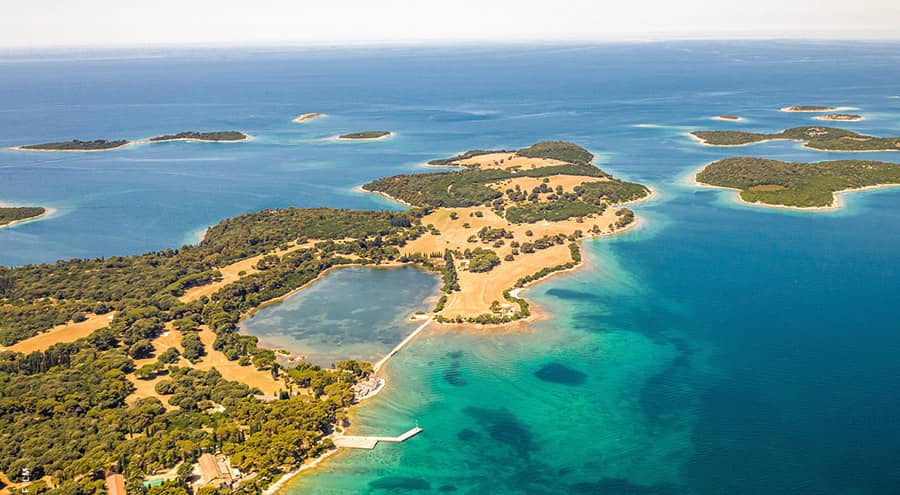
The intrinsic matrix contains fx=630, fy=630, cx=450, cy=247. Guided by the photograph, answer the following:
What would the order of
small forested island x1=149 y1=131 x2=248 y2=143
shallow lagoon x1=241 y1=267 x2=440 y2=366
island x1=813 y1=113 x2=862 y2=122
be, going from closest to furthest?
shallow lagoon x1=241 y1=267 x2=440 y2=366 < small forested island x1=149 y1=131 x2=248 y2=143 < island x1=813 y1=113 x2=862 y2=122

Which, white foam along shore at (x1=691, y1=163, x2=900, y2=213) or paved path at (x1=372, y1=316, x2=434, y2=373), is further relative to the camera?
white foam along shore at (x1=691, y1=163, x2=900, y2=213)

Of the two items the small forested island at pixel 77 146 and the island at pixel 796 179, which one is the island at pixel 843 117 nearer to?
the island at pixel 796 179

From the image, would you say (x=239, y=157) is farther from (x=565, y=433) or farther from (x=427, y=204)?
(x=565, y=433)

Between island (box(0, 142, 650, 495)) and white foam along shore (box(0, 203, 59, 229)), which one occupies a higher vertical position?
white foam along shore (box(0, 203, 59, 229))

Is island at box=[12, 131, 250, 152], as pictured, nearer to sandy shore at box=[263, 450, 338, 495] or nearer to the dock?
the dock

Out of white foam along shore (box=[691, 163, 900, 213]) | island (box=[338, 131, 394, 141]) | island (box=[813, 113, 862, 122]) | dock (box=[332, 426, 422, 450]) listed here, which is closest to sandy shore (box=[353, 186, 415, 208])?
island (box=[338, 131, 394, 141])

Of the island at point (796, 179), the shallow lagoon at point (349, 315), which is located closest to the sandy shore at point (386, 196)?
the shallow lagoon at point (349, 315)

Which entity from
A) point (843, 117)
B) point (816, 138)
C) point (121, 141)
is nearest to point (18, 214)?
point (121, 141)

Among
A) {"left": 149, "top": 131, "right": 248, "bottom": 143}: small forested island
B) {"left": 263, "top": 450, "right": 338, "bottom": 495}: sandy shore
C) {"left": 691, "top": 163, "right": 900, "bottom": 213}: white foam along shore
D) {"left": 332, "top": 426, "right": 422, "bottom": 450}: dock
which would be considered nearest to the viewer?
{"left": 263, "top": 450, "right": 338, "bottom": 495}: sandy shore
